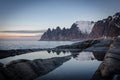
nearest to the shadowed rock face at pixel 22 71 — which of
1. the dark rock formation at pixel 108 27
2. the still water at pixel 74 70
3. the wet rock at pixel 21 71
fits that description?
the wet rock at pixel 21 71

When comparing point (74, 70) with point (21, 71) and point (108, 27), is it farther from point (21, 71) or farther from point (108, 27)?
point (108, 27)

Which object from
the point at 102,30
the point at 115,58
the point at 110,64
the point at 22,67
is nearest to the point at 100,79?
the point at 110,64

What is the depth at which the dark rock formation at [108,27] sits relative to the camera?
12256 centimetres

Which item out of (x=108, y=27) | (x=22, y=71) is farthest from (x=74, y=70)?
(x=108, y=27)

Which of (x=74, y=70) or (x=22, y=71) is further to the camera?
(x=74, y=70)

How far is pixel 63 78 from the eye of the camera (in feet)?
56.9

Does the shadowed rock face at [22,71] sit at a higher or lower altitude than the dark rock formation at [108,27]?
lower

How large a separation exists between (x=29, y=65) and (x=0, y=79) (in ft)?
16.3

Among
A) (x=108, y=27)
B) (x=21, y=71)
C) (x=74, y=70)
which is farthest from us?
(x=108, y=27)

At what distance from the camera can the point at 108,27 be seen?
13262 centimetres

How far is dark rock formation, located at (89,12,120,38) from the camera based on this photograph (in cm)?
12256

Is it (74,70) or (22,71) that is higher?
(22,71)

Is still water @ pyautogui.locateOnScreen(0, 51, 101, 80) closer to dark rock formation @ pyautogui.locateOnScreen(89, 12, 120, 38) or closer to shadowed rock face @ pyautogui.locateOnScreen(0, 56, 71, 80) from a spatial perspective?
shadowed rock face @ pyautogui.locateOnScreen(0, 56, 71, 80)

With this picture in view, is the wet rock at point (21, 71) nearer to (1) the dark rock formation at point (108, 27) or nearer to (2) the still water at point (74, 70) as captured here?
(2) the still water at point (74, 70)
